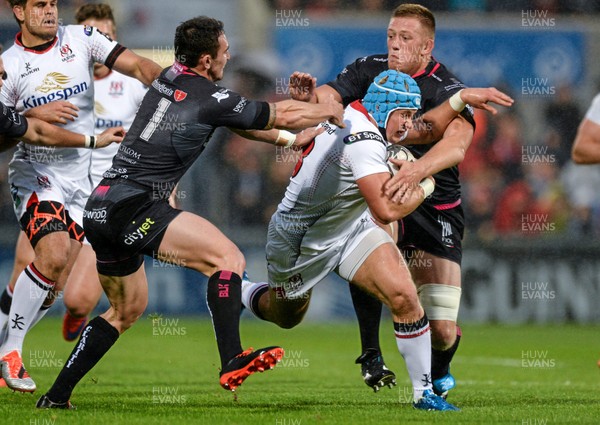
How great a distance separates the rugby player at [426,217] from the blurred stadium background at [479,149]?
7575 millimetres

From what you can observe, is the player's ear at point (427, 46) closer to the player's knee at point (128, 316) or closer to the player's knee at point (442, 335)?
the player's knee at point (442, 335)

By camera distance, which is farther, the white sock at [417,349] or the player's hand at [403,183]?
the white sock at [417,349]

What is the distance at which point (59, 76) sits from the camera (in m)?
9.05

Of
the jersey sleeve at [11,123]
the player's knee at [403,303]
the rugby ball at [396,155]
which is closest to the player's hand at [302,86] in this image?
the rugby ball at [396,155]

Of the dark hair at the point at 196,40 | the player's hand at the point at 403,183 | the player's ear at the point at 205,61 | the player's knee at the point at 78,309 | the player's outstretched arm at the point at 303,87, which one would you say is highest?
the dark hair at the point at 196,40

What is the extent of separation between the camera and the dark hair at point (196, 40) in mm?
7184

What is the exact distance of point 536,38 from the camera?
18.9m

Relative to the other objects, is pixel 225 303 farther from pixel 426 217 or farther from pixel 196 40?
pixel 426 217

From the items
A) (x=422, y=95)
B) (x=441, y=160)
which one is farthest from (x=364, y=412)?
(x=422, y=95)

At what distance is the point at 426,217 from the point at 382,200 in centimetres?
174

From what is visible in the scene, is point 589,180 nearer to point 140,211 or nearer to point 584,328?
point 584,328

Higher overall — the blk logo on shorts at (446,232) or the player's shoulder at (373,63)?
the player's shoulder at (373,63)

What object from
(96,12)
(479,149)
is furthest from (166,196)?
(479,149)

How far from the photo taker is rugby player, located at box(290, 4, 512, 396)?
8.28 m
